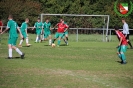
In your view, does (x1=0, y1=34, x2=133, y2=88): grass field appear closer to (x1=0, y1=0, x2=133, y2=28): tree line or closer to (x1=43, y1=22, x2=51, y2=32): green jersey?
(x1=43, y1=22, x2=51, y2=32): green jersey

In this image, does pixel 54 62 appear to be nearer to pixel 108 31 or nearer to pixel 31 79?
pixel 31 79

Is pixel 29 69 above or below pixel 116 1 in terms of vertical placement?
below

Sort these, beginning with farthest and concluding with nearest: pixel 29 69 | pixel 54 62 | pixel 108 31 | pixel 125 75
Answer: pixel 108 31
pixel 54 62
pixel 29 69
pixel 125 75

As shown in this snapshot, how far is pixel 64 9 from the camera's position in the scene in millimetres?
63812

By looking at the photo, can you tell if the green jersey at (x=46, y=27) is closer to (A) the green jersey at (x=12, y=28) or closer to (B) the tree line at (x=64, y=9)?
(B) the tree line at (x=64, y=9)

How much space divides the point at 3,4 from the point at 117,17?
16.7 metres

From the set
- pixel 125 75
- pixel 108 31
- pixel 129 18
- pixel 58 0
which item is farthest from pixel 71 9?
pixel 125 75

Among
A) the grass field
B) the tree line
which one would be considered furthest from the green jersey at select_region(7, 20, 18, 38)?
the tree line

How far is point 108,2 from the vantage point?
2495 inches

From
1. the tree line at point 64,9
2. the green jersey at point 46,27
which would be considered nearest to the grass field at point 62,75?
the green jersey at point 46,27

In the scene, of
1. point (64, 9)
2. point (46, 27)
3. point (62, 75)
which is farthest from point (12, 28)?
point (64, 9)

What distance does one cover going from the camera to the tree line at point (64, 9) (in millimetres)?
42531

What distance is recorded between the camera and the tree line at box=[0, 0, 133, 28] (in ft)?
140

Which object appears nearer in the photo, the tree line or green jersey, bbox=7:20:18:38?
green jersey, bbox=7:20:18:38
